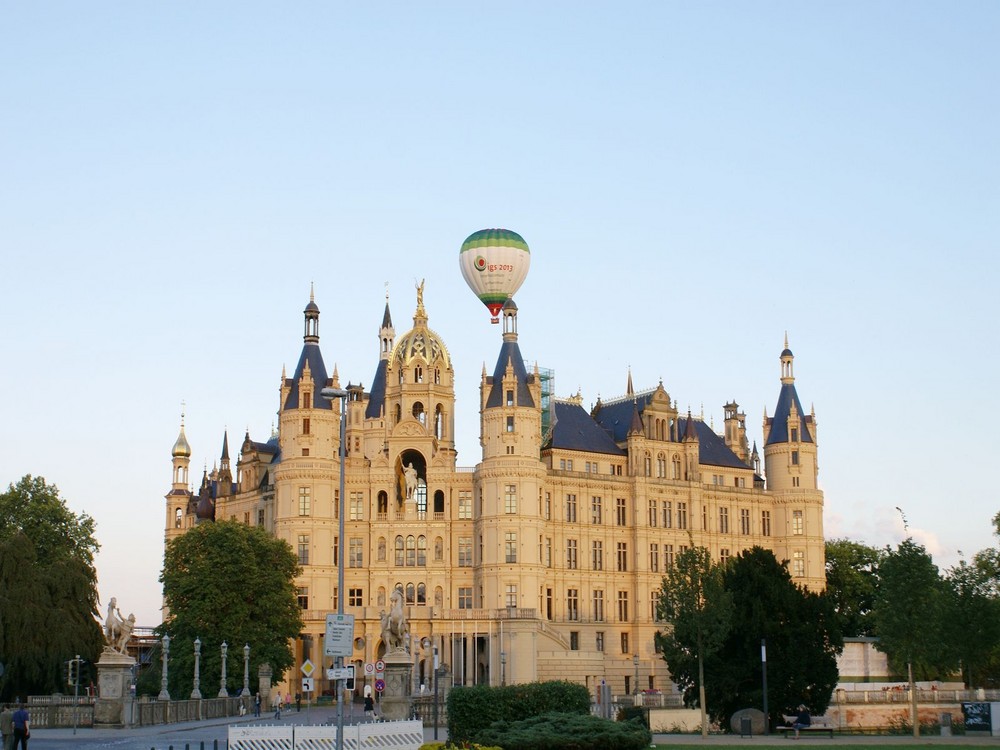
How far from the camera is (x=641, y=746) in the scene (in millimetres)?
34281

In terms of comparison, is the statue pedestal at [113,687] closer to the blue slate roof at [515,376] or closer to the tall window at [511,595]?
the tall window at [511,595]

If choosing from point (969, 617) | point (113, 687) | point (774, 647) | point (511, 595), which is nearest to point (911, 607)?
point (969, 617)

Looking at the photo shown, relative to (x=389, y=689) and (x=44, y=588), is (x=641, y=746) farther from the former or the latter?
(x=44, y=588)

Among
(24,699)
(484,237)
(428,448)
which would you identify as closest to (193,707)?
(24,699)

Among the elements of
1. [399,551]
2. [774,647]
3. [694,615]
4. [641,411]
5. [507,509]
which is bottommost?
[774,647]

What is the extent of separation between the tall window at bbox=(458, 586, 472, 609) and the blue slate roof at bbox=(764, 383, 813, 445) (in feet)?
94.5

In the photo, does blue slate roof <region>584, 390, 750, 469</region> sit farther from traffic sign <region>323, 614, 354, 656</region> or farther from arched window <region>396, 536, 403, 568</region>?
traffic sign <region>323, 614, 354, 656</region>

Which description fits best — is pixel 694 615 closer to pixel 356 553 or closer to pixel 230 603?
pixel 230 603

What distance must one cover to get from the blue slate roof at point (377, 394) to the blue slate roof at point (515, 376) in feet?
30.0

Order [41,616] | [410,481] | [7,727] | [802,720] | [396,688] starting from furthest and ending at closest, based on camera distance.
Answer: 1. [410,481]
2. [41,616]
3. [802,720]
4. [396,688]
5. [7,727]

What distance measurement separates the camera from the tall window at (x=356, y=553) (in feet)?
299

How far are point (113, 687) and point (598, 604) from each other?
161 ft

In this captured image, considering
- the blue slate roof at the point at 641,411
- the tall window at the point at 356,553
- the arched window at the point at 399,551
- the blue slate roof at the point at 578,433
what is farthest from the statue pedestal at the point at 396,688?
the blue slate roof at the point at 641,411

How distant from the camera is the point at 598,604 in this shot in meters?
96.1
